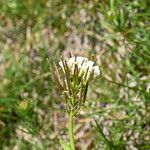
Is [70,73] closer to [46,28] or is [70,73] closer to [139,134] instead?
[139,134]

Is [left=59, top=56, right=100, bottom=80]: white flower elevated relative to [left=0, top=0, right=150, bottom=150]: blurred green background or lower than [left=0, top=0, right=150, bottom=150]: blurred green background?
lower

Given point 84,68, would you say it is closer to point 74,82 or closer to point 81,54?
point 74,82

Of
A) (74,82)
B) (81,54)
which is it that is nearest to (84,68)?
(74,82)

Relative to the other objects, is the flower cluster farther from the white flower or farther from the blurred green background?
the blurred green background

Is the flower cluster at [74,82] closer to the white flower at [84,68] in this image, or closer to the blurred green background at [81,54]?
the white flower at [84,68]

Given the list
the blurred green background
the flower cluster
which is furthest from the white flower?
the blurred green background

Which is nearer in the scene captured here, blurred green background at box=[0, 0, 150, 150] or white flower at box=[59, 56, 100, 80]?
white flower at box=[59, 56, 100, 80]

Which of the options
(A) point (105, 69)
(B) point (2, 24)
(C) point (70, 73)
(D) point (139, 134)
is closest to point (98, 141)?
(D) point (139, 134)
